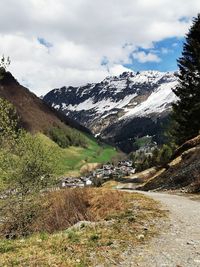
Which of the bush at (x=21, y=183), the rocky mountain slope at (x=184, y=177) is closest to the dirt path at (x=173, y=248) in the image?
the bush at (x=21, y=183)

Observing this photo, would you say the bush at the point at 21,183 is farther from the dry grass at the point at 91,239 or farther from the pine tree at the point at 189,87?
the pine tree at the point at 189,87

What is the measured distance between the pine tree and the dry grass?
1664 inches

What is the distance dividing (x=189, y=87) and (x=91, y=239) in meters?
53.7

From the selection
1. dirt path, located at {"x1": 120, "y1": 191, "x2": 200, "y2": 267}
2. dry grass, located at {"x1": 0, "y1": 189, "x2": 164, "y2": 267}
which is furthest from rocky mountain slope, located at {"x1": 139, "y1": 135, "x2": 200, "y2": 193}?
dirt path, located at {"x1": 120, "y1": 191, "x2": 200, "y2": 267}

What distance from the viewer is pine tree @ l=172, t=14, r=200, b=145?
65500 millimetres

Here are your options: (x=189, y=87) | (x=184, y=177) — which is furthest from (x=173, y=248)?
(x=189, y=87)

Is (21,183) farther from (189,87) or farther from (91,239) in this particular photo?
(189,87)

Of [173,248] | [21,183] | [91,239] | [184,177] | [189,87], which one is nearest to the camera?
[173,248]

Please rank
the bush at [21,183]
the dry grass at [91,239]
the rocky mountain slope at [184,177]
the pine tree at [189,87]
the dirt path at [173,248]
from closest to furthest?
the dirt path at [173,248]
the dry grass at [91,239]
the bush at [21,183]
the rocky mountain slope at [184,177]
the pine tree at [189,87]

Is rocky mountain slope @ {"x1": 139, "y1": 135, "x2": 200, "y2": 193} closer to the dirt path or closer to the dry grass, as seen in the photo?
the dry grass

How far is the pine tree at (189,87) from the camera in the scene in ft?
215

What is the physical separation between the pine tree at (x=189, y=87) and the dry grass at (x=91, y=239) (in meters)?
42.3

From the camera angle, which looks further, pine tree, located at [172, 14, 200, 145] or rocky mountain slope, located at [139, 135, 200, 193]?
pine tree, located at [172, 14, 200, 145]

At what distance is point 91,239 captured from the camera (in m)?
17.7
